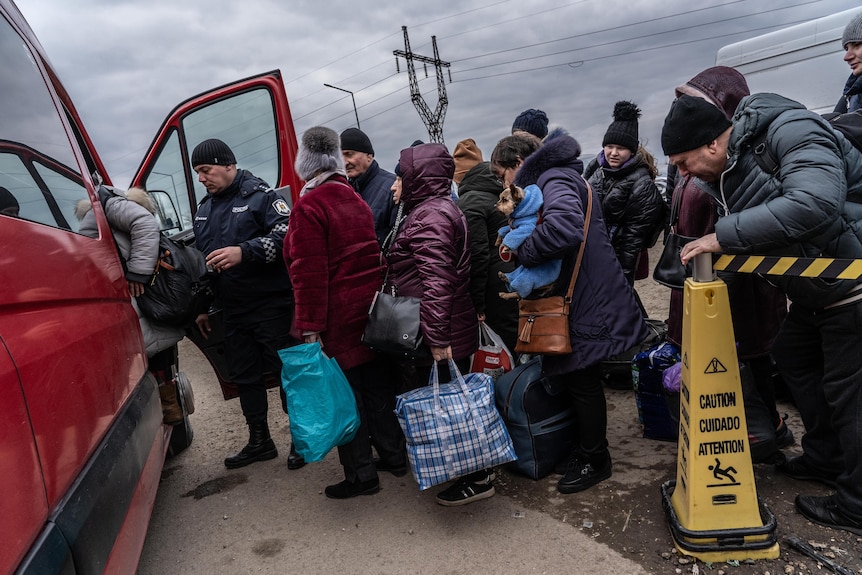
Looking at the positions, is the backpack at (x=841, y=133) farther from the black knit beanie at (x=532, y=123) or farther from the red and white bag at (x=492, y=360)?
the black knit beanie at (x=532, y=123)

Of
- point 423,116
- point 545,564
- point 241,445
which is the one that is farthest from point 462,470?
point 423,116

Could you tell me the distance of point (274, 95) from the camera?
4.35 m

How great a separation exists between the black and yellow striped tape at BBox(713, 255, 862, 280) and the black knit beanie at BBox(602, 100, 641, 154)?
2.12m

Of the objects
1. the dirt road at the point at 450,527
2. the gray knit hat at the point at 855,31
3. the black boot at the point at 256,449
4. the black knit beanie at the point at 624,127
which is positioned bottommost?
the dirt road at the point at 450,527

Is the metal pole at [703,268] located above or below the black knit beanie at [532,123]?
below

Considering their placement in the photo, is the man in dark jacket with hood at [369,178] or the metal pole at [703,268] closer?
the metal pole at [703,268]

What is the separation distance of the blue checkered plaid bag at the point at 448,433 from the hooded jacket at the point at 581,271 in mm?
445

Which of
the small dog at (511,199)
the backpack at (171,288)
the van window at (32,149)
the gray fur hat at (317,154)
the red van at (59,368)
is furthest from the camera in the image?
the backpack at (171,288)

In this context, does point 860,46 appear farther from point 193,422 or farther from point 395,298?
point 193,422

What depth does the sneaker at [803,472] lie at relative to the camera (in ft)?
8.34

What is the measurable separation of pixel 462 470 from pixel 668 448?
4.27ft

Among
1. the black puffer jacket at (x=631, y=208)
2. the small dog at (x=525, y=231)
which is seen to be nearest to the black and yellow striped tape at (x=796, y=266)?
the small dog at (x=525, y=231)

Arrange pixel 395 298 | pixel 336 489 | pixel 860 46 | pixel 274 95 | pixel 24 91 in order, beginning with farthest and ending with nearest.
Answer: pixel 274 95 → pixel 860 46 → pixel 336 489 → pixel 395 298 → pixel 24 91

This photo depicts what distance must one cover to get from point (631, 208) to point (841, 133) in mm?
1999
